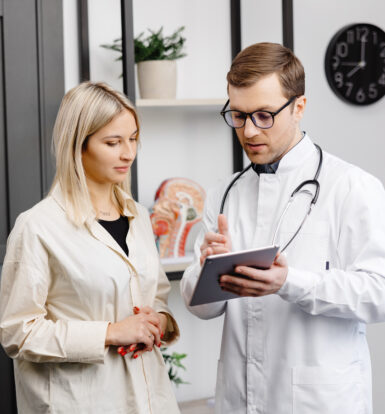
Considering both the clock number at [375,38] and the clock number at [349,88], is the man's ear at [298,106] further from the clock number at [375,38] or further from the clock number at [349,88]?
the clock number at [375,38]

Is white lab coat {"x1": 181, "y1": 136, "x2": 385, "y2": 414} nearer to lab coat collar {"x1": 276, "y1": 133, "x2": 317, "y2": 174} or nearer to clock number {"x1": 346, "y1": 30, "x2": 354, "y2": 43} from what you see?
lab coat collar {"x1": 276, "y1": 133, "x2": 317, "y2": 174}

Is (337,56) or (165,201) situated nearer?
(165,201)

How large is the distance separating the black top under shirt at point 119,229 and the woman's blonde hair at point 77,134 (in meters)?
0.09

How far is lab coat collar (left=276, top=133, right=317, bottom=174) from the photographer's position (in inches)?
61.1

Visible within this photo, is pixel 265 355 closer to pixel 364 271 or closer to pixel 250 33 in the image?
pixel 364 271

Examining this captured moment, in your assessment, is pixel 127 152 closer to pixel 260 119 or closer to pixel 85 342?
pixel 260 119

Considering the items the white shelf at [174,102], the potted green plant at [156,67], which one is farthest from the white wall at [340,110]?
the potted green plant at [156,67]

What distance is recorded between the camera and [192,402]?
2658 mm

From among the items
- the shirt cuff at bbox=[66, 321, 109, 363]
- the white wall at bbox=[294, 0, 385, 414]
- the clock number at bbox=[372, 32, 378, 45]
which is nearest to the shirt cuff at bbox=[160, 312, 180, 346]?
the shirt cuff at bbox=[66, 321, 109, 363]

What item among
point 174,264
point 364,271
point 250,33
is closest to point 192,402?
point 174,264

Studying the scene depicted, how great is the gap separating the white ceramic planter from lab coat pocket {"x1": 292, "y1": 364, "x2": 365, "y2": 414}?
1.34m

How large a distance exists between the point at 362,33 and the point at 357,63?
148mm

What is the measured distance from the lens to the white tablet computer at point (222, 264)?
122 cm

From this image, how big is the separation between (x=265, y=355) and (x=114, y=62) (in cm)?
150
